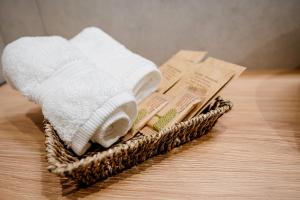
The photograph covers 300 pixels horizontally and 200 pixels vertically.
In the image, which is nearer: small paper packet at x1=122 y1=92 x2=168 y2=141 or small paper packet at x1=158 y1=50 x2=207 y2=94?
small paper packet at x1=122 y1=92 x2=168 y2=141

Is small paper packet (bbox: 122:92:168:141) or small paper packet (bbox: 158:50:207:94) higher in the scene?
small paper packet (bbox: 158:50:207:94)

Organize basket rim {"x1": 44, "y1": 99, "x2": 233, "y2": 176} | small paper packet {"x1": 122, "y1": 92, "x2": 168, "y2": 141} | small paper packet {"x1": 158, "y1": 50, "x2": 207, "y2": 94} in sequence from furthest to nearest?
small paper packet {"x1": 158, "y1": 50, "x2": 207, "y2": 94}, small paper packet {"x1": 122, "y1": 92, "x2": 168, "y2": 141}, basket rim {"x1": 44, "y1": 99, "x2": 233, "y2": 176}

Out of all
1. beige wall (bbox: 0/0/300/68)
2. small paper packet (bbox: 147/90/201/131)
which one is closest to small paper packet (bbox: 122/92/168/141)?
small paper packet (bbox: 147/90/201/131)

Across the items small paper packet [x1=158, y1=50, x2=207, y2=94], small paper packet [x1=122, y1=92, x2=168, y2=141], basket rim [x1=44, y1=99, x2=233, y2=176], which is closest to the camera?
basket rim [x1=44, y1=99, x2=233, y2=176]

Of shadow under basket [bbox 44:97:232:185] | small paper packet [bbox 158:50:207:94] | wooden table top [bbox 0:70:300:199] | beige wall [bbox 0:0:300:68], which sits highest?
beige wall [bbox 0:0:300:68]

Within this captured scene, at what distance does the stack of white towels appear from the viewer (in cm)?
43

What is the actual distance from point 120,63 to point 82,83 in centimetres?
14

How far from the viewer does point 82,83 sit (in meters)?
0.45

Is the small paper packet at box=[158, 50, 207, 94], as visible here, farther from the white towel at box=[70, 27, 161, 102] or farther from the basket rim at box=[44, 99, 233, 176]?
the basket rim at box=[44, 99, 233, 176]

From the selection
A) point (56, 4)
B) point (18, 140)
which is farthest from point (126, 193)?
point (56, 4)

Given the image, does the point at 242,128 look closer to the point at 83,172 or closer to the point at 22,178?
the point at 83,172

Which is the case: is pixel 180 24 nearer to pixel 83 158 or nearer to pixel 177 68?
pixel 177 68

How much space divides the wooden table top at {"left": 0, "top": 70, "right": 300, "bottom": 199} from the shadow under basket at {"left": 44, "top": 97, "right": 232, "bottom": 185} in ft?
0.05

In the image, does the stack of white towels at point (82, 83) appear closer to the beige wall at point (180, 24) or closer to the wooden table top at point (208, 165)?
the wooden table top at point (208, 165)
